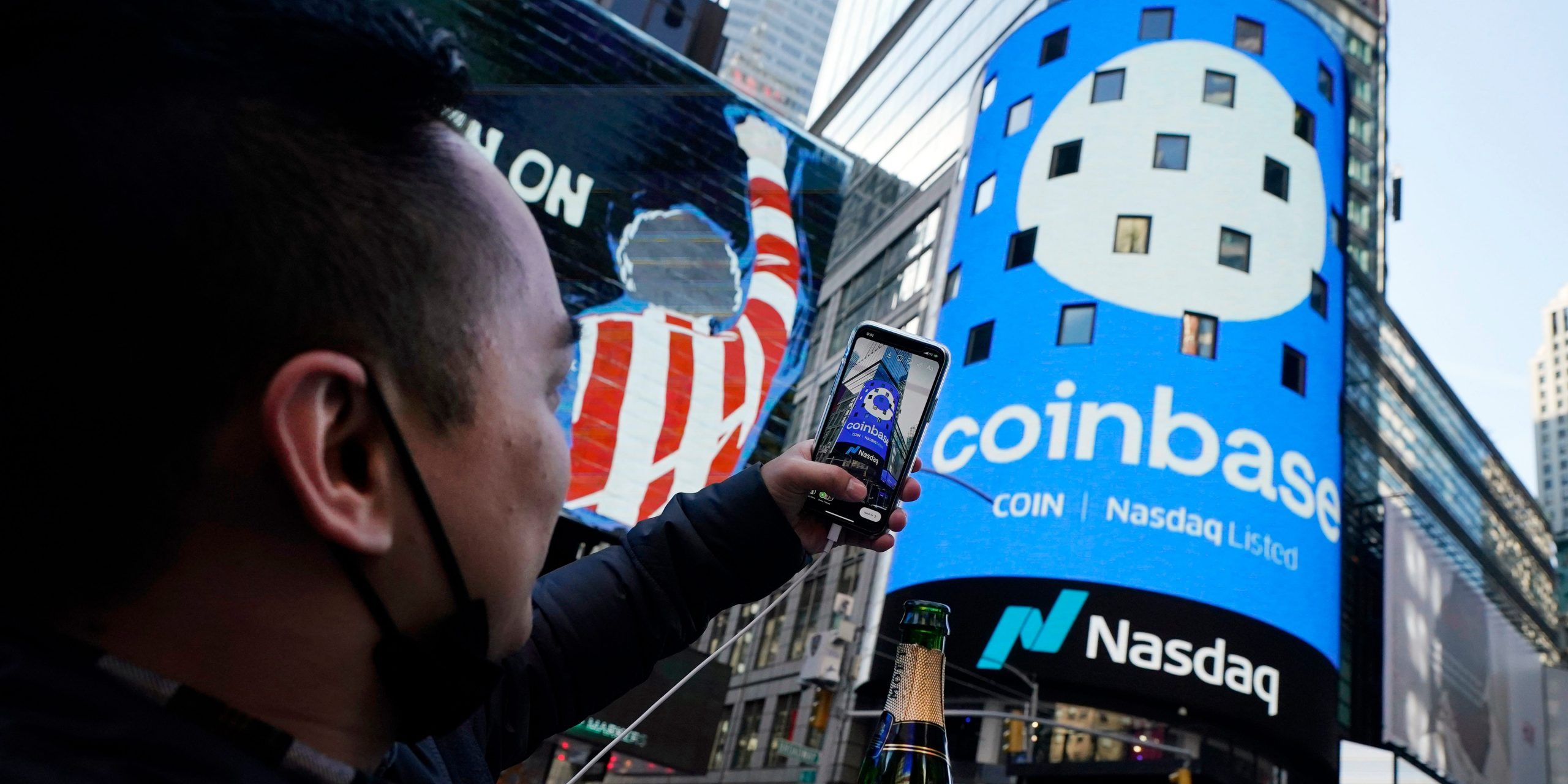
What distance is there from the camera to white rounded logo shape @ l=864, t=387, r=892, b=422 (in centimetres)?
199

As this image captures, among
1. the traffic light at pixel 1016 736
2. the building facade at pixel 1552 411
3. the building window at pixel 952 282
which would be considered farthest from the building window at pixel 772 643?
the building facade at pixel 1552 411

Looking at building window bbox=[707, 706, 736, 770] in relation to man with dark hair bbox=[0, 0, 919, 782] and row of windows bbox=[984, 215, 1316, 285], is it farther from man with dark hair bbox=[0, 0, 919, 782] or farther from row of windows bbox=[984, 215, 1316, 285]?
man with dark hair bbox=[0, 0, 919, 782]

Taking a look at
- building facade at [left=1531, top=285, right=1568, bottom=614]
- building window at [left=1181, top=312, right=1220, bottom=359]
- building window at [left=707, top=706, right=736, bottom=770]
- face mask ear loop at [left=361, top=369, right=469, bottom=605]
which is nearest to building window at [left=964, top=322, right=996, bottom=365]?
building window at [left=1181, top=312, right=1220, bottom=359]

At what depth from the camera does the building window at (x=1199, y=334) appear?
21719mm

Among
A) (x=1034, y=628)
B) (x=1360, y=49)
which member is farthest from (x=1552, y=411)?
(x=1034, y=628)

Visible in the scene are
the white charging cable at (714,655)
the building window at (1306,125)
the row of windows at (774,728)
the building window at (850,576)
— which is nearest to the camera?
the white charging cable at (714,655)

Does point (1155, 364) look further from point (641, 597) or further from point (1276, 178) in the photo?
point (641, 597)

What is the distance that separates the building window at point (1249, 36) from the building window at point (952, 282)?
28.2ft

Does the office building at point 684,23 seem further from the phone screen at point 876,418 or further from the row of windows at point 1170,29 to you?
the phone screen at point 876,418

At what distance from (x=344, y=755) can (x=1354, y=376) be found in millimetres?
39583

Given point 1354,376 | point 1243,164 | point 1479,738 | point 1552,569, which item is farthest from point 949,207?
point 1552,569

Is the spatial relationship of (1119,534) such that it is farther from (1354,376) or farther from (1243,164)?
(1354,376)

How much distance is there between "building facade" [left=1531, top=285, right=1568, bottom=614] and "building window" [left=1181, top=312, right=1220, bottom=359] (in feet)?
403

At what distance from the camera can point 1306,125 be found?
25.0m
